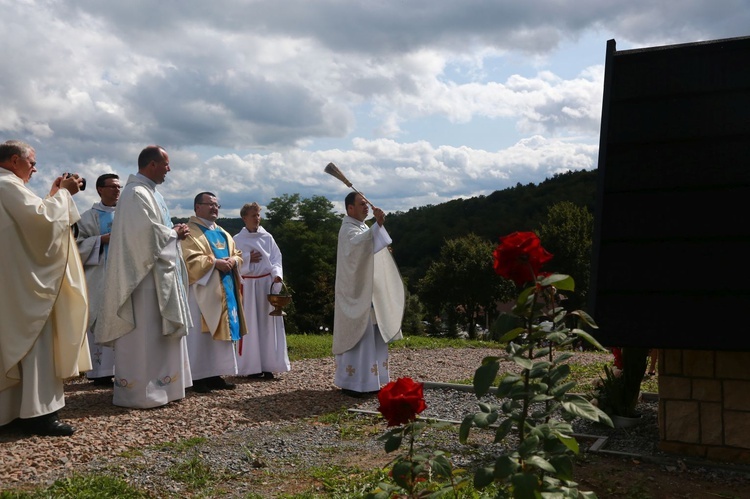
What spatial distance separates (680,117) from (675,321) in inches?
61.3

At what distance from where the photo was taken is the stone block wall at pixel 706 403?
4.84m

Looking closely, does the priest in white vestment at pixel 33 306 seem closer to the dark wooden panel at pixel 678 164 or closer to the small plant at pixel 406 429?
the small plant at pixel 406 429

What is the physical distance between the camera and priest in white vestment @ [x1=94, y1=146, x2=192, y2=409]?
22.8ft

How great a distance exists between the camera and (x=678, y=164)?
499 cm

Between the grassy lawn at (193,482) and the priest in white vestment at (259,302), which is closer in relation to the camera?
the grassy lawn at (193,482)

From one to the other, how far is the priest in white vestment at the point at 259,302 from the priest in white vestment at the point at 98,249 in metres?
1.70

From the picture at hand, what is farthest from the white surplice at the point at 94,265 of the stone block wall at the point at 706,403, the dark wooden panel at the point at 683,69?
the stone block wall at the point at 706,403

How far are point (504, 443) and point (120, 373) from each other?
12.9ft

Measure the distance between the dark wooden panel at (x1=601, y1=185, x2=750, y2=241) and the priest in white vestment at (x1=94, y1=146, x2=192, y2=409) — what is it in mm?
4382

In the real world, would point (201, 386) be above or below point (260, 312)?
below

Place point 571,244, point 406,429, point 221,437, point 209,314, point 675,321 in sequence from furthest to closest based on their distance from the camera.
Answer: point 571,244
point 209,314
point 221,437
point 675,321
point 406,429

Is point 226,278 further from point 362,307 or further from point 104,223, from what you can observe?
point 362,307

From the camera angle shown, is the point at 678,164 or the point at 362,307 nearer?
the point at 678,164

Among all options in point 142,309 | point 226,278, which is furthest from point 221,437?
point 226,278
